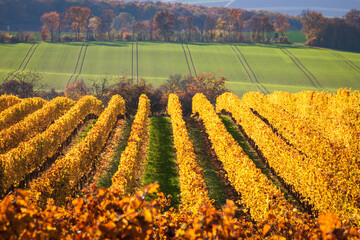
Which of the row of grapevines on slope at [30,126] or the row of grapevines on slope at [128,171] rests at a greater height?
the row of grapevines on slope at [128,171]

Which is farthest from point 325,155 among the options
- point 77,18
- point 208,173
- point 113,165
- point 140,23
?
point 140,23

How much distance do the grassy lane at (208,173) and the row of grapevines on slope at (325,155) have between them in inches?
222

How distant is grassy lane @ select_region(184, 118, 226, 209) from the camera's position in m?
18.9

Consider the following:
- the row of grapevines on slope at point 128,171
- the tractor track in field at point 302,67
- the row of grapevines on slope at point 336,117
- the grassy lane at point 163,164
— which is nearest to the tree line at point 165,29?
the tractor track in field at point 302,67

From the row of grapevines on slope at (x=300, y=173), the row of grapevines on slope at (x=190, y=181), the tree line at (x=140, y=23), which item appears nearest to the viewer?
the row of grapevines on slope at (x=190, y=181)

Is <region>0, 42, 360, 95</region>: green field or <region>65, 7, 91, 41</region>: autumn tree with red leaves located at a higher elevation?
<region>65, 7, 91, 41</region>: autumn tree with red leaves

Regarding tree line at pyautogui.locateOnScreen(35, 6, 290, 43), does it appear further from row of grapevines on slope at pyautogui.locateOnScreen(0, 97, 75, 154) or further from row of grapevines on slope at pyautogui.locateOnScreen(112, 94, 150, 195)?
row of grapevines on slope at pyautogui.locateOnScreen(112, 94, 150, 195)

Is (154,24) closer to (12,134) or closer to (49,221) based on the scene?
(12,134)

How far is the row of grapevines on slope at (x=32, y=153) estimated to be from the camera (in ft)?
56.9

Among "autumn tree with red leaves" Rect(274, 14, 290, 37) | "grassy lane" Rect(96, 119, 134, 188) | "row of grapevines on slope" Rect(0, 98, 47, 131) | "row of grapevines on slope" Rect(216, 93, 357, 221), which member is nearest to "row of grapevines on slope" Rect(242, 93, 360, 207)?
"row of grapevines on slope" Rect(216, 93, 357, 221)

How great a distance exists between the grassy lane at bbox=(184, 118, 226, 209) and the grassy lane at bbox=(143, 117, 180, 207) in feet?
6.50

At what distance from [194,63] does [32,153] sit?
8198 cm

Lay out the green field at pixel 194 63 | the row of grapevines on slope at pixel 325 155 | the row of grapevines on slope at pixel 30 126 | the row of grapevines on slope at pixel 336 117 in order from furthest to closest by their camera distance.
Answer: the green field at pixel 194 63 < the row of grapevines on slope at pixel 336 117 < the row of grapevines on slope at pixel 30 126 < the row of grapevines on slope at pixel 325 155

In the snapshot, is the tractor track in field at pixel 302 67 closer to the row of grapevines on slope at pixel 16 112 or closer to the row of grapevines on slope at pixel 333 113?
the row of grapevines on slope at pixel 333 113
